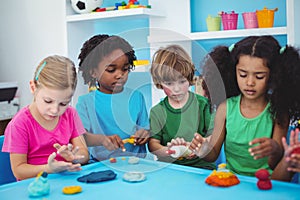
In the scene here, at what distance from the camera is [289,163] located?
0.72 m

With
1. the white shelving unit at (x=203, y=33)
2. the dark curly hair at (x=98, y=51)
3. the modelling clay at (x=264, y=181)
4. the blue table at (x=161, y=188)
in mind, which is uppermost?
the white shelving unit at (x=203, y=33)

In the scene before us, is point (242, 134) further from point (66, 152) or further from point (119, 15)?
point (119, 15)

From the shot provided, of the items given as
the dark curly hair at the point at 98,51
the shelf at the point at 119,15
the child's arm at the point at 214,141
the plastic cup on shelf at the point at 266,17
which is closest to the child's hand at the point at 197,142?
the child's arm at the point at 214,141

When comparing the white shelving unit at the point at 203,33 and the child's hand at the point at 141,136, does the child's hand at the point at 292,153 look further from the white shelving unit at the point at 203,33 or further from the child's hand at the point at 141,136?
the white shelving unit at the point at 203,33

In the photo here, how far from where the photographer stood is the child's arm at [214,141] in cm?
85

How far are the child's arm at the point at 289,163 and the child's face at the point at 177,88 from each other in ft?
0.72

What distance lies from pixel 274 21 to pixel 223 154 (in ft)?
2.20

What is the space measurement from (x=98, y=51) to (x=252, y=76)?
414mm

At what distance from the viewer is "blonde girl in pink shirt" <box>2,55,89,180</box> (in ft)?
3.02

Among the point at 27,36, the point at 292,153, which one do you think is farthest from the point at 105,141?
the point at 27,36

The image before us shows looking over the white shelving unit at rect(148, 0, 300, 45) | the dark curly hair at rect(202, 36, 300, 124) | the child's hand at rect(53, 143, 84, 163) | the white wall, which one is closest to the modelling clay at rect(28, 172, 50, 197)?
the child's hand at rect(53, 143, 84, 163)

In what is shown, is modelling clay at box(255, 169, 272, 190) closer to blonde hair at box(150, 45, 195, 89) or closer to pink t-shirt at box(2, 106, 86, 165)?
blonde hair at box(150, 45, 195, 89)

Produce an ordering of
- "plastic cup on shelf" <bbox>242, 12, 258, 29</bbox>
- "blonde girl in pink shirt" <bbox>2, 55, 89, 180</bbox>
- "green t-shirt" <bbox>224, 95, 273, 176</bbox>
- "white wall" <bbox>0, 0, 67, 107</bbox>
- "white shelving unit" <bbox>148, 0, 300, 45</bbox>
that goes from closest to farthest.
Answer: "green t-shirt" <bbox>224, 95, 273, 176</bbox>, "blonde girl in pink shirt" <bbox>2, 55, 89, 180</bbox>, "white shelving unit" <bbox>148, 0, 300, 45</bbox>, "plastic cup on shelf" <bbox>242, 12, 258, 29</bbox>, "white wall" <bbox>0, 0, 67, 107</bbox>

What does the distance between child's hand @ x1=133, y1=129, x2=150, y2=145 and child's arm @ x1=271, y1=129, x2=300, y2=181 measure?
0.29 meters
